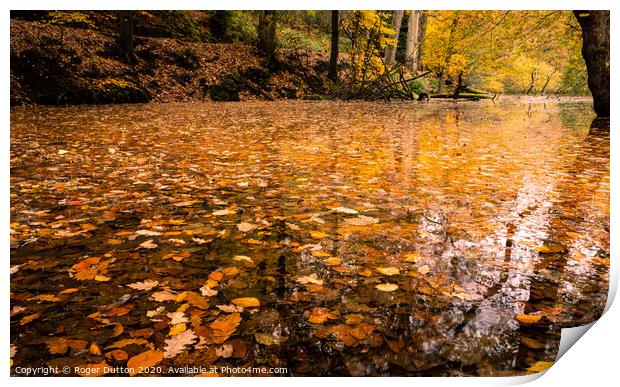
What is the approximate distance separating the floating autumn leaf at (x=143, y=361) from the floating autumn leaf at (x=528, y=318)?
1.45m

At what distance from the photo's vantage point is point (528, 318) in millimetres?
1727

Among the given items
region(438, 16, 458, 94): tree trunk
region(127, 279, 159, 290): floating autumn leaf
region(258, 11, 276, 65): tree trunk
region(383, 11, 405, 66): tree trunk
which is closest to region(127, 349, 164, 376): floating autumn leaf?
region(127, 279, 159, 290): floating autumn leaf

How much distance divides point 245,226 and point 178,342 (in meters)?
1.23

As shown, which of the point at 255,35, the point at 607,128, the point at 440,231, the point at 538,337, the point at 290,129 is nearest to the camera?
the point at 538,337

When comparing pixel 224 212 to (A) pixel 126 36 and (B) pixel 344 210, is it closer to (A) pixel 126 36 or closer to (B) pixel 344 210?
(B) pixel 344 210

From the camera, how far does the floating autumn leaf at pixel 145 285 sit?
192cm

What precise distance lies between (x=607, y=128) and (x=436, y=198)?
7.74m

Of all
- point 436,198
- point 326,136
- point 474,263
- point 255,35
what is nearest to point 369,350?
point 474,263

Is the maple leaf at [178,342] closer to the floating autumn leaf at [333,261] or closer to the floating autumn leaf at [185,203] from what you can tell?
the floating autumn leaf at [333,261]

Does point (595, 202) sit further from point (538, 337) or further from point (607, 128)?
point (607, 128)

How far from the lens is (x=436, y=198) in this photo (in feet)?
11.2

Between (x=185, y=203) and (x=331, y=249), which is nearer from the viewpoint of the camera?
(x=331, y=249)

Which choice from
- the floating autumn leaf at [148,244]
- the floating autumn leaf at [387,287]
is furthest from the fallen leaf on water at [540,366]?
the floating autumn leaf at [148,244]

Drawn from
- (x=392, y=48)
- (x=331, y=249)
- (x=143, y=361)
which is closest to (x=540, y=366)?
(x=331, y=249)
